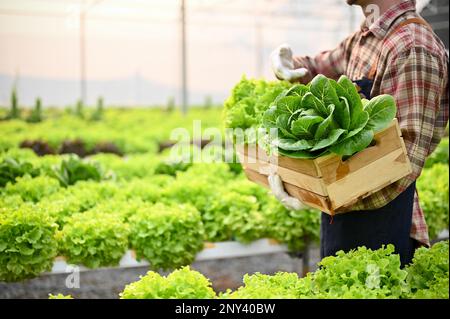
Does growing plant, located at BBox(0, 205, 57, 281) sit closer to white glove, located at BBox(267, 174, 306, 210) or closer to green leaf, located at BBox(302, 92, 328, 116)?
white glove, located at BBox(267, 174, 306, 210)

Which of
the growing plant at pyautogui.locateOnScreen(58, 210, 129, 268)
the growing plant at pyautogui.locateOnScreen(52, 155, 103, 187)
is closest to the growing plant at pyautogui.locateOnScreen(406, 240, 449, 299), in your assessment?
the growing plant at pyautogui.locateOnScreen(58, 210, 129, 268)

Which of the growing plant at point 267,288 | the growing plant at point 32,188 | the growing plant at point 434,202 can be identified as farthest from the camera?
the growing plant at point 434,202

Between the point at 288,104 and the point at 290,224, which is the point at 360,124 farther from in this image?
the point at 290,224

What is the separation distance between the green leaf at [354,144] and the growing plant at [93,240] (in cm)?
169

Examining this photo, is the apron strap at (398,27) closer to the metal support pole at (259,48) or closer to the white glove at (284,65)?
the white glove at (284,65)

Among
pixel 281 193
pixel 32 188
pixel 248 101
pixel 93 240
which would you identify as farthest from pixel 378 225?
pixel 32 188

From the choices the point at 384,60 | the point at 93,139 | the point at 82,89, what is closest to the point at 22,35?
the point at 93,139

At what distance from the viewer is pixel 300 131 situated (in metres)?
2.03

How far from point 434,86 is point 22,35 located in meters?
8.56

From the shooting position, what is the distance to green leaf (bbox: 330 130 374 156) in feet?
6.55

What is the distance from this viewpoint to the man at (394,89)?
7.52 ft

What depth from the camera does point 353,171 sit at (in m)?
2.07

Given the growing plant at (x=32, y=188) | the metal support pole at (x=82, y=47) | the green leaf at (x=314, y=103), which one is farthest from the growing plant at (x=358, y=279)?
the metal support pole at (x=82, y=47)

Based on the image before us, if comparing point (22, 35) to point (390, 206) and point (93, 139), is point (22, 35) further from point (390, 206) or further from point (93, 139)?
point (390, 206)
